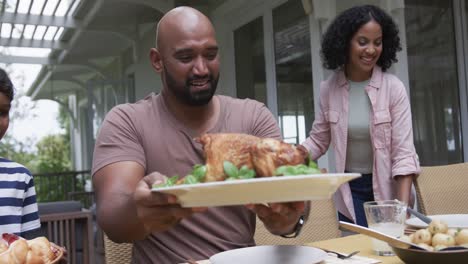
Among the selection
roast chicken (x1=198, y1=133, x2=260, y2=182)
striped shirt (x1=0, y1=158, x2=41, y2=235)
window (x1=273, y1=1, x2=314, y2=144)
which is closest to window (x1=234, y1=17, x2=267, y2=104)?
window (x1=273, y1=1, x2=314, y2=144)

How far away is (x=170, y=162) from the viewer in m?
1.32

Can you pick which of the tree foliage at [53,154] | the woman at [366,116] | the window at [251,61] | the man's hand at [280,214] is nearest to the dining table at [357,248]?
the man's hand at [280,214]

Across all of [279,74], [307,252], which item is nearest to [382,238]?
[307,252]

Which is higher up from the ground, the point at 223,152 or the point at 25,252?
the point at 223,152

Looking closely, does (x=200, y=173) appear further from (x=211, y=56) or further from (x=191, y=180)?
(x=211, y=56)

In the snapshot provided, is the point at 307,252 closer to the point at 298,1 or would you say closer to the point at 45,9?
the point at 298,1

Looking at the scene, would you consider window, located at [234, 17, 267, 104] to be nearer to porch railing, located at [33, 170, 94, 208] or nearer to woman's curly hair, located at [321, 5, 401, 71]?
woman's curly hair, located at [321, 5, 401, 71]

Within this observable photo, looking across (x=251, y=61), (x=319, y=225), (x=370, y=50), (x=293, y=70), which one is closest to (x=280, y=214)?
(x=319, y=225)

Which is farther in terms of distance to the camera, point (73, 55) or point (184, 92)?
point (73, 55)

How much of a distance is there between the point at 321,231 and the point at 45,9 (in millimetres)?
5709

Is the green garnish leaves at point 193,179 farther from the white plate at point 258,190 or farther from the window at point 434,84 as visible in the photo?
the window at point 434,84

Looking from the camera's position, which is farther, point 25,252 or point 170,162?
point 170,162

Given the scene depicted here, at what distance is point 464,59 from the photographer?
4.05 metres

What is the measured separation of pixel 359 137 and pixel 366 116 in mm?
90
